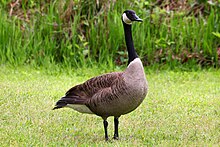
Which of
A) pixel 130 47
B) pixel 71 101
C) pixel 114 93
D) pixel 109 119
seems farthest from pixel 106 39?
pixel 114 93

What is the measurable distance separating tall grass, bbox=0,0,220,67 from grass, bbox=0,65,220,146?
2.10ft

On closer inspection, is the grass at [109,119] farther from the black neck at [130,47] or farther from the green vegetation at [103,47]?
the black neck at [130,47]

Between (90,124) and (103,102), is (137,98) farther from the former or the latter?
(90,124)

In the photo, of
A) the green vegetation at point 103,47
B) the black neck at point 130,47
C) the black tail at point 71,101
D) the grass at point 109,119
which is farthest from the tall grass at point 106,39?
the black tail at point 71,101

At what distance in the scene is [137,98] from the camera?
21.3 feet

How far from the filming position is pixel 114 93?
650 centimetres

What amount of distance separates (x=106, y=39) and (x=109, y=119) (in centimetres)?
478

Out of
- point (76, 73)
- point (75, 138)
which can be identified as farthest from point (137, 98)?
point (76, 73)

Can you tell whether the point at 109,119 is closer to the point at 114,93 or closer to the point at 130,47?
the point at 130,47

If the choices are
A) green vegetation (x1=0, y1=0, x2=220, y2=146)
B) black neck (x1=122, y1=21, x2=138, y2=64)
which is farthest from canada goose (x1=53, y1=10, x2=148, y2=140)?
green vegetation (x1=0, y1=0, x2=220, y2=146)

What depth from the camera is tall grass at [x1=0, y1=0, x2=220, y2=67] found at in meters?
12.5

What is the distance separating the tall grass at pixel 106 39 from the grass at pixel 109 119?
640 millimetres

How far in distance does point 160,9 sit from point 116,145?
24.1ft

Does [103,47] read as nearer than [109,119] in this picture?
No
